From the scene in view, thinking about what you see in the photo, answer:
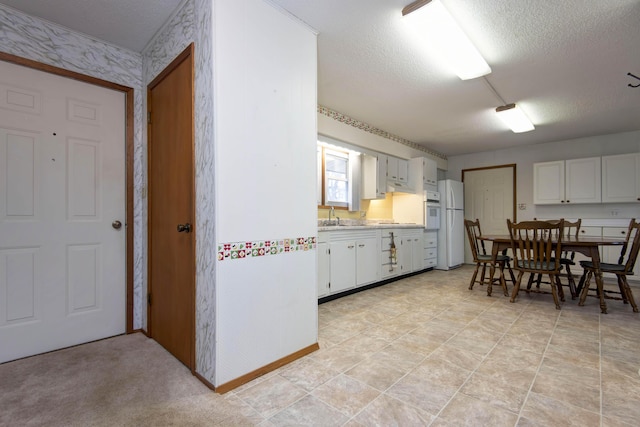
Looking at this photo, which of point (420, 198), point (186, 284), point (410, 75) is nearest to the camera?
point (186, 284)

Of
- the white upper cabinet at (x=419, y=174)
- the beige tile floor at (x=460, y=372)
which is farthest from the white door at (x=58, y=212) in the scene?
the white upper cabinet at (x=419, y=174)

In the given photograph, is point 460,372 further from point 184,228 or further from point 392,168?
point 392,168

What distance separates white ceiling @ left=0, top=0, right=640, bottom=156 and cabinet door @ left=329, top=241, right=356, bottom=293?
5.81 ft

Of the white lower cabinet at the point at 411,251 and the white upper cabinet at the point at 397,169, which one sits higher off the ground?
the white upper cabinet at the point at 397,169

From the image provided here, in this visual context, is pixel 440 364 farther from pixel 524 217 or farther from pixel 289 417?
pixel 524 217

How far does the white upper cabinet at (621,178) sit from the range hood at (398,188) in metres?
2.91

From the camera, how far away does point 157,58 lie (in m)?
2.34

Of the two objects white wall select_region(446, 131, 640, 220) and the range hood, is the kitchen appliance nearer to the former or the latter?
the range hood

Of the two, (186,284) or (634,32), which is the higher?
(634,32)

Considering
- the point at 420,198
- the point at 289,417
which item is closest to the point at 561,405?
the point at 289,417

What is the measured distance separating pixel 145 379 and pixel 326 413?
113 centimetres

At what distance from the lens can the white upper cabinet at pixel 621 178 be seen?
4.50 m

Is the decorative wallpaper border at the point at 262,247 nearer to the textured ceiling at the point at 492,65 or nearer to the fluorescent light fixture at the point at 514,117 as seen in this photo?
the textured ceiling at the point at 492,65

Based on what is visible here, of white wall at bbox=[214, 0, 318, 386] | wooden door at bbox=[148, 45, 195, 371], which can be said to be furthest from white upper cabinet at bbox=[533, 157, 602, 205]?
wooden door at bbox=[148, 45, 195, 371]
